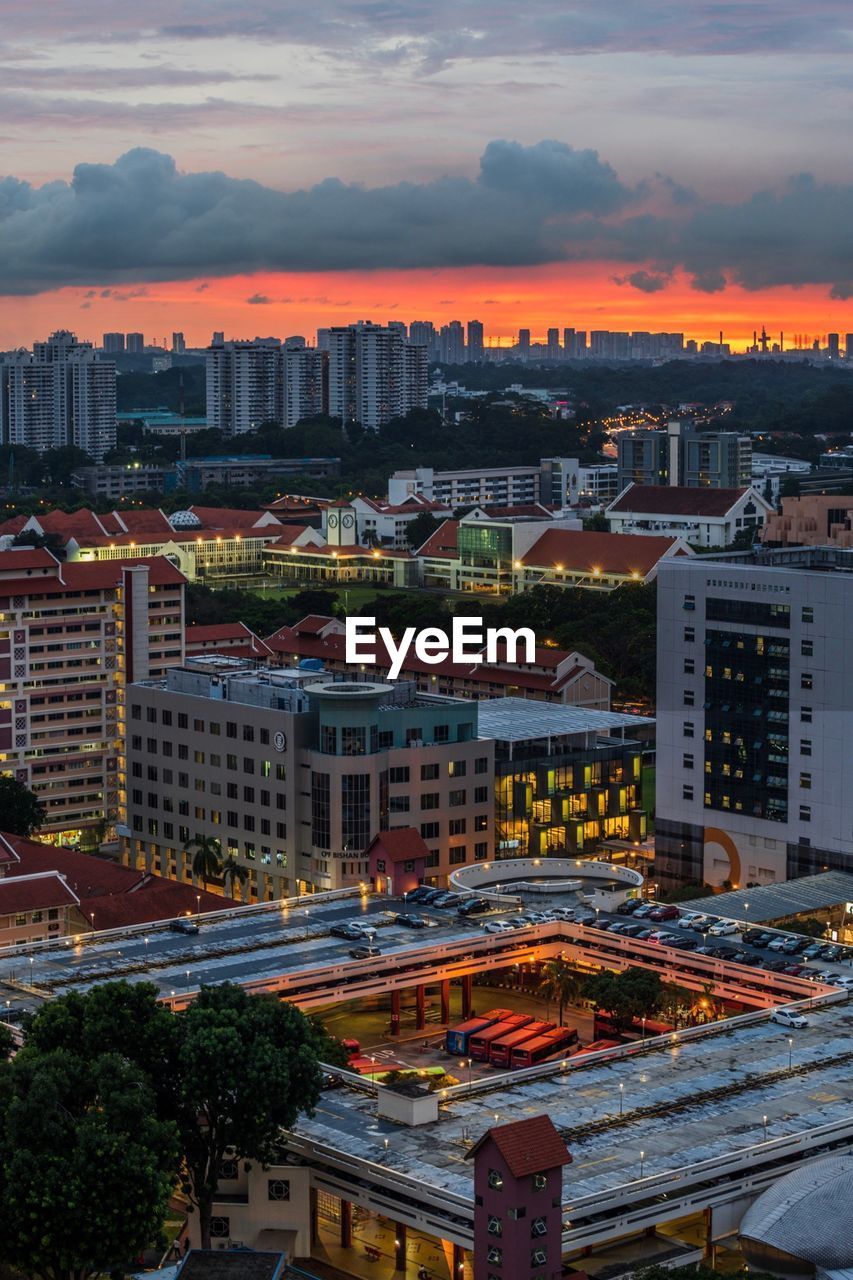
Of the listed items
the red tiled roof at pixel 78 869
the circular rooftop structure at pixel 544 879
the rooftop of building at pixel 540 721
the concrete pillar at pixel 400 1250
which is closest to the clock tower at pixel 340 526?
the rooftop of building at pixel 540 721

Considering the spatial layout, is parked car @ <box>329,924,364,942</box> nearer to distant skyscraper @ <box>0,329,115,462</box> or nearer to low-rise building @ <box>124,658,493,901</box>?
low-rise building @ <box>124,658,493,901</box>

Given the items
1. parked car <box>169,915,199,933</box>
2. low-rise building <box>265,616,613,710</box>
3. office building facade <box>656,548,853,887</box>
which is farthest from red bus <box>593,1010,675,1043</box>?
low-rise building <box>265,616,613,710</box>

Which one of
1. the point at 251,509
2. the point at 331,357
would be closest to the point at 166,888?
the point at 251,509

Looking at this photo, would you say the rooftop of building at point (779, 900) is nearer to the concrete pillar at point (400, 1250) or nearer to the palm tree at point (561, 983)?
the palm tree at point (561, 983)

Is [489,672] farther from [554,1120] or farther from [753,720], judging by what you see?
[554,1120]

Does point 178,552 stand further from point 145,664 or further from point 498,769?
point 498,769

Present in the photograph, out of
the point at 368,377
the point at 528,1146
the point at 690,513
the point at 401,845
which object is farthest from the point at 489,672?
the point at 368,377
